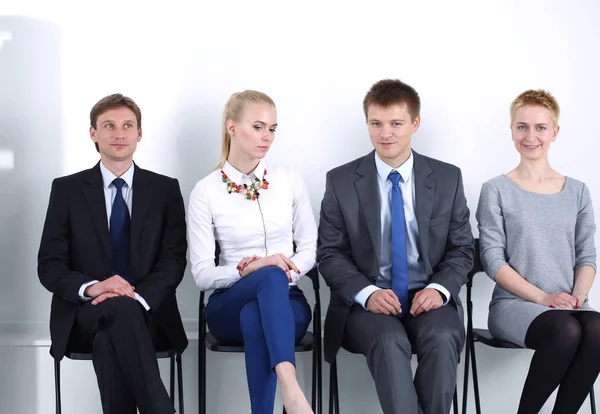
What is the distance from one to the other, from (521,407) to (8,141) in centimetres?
250

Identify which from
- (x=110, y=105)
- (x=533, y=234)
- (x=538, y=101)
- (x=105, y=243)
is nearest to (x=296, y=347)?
(x=105, y=243)

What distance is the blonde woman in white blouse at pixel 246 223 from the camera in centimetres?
A: 310

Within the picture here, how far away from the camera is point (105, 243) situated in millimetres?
3250

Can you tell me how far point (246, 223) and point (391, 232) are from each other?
0.59 m

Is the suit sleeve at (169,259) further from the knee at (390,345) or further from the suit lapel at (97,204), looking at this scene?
the knee at (390,345)

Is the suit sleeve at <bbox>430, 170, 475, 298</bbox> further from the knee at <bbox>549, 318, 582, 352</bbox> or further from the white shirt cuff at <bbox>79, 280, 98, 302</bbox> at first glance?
the white shirt cuff at <bbox>79, 280, 98, 302</bbox>

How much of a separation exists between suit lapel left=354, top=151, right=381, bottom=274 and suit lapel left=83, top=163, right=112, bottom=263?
1028 millimetres

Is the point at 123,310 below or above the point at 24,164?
below

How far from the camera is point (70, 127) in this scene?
12.3 feet

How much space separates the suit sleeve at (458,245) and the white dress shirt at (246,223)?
0.54 metres

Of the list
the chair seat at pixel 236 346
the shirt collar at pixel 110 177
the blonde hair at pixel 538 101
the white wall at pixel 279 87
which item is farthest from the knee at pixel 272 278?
the blonde hair at pixel 538 101

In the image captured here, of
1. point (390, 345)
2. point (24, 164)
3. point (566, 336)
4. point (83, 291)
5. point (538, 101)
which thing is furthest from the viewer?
point (24, 164)

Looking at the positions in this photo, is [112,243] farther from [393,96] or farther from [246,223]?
[393,96]

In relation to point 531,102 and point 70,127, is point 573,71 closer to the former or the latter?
point 531,102
